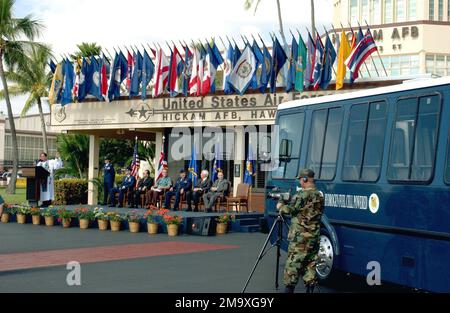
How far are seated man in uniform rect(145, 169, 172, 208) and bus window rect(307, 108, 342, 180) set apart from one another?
42.7ft

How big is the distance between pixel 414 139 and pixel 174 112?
1753 cm

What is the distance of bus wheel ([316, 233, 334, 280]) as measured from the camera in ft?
32.4

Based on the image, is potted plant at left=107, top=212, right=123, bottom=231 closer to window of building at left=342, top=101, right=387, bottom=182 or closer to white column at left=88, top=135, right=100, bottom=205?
white column at left=88, top=135, right=100, bottom=205

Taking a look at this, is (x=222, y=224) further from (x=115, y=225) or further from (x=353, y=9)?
(x=353, y=9)

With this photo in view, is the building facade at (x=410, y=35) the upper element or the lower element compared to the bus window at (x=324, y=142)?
upper

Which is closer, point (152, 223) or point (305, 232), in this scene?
point (305, 232)

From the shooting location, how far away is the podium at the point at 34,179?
20.1 metres

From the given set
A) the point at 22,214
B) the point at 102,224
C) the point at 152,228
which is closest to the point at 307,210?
the point at 152,228

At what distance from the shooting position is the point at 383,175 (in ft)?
29.1

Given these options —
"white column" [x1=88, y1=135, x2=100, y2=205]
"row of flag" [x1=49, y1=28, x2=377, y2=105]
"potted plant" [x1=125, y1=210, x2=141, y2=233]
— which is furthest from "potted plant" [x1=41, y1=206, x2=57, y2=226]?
"white column" [x1=88, y1=135, x2=100, y2=205]

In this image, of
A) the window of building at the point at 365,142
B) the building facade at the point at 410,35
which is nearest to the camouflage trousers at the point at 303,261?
the window of building at the point at 365,142

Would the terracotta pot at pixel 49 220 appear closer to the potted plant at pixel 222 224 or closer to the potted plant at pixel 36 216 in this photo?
the potted plant at pixel 36 216

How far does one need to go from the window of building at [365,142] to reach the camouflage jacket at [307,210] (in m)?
1.00

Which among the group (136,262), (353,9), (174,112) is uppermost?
(353,9)
